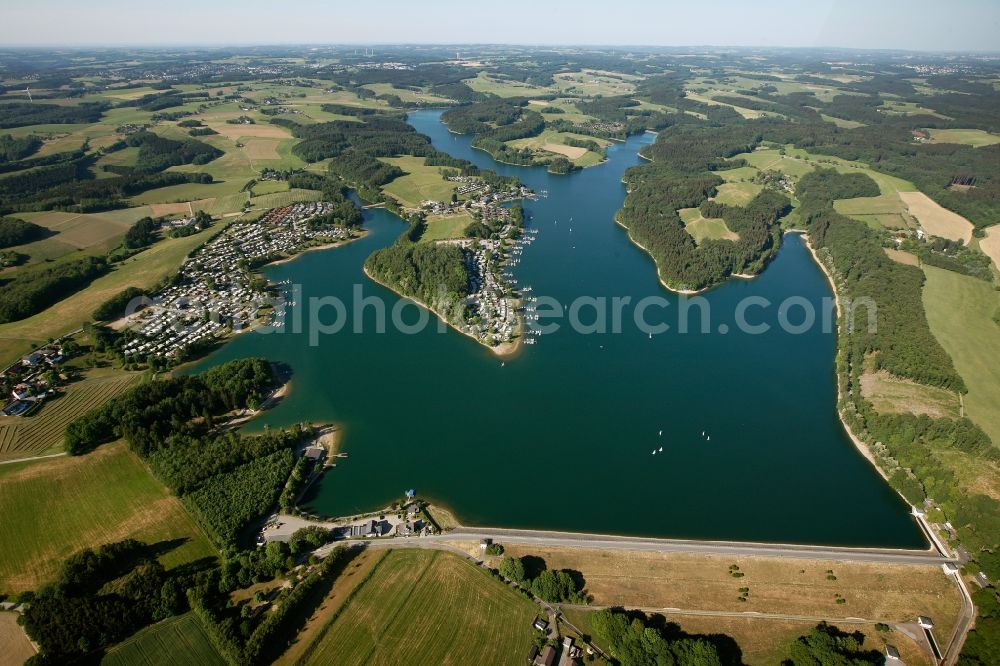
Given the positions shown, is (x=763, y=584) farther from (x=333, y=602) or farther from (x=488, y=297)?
(x=488, y=297)

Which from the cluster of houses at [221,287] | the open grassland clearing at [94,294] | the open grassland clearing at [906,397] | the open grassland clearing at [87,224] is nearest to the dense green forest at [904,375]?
the open grassland clearing at [906,397]

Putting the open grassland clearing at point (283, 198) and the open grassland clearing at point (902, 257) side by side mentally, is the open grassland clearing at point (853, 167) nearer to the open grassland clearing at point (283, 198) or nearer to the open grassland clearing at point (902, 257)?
the open grassland clearing at point (902, 257)

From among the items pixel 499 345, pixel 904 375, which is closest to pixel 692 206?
pixel 904 375

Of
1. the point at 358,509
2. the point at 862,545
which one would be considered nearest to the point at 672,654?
the point at 862,545

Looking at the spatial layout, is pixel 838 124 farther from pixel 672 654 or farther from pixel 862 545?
pixel 672 654

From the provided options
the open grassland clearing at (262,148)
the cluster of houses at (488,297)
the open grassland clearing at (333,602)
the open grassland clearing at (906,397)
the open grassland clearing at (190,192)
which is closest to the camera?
the open grassland clearing at (333,602)

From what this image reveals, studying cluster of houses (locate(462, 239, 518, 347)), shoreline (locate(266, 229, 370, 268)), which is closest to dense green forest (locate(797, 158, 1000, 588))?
cluster of houses (locate(462, 239, 518, 347))
